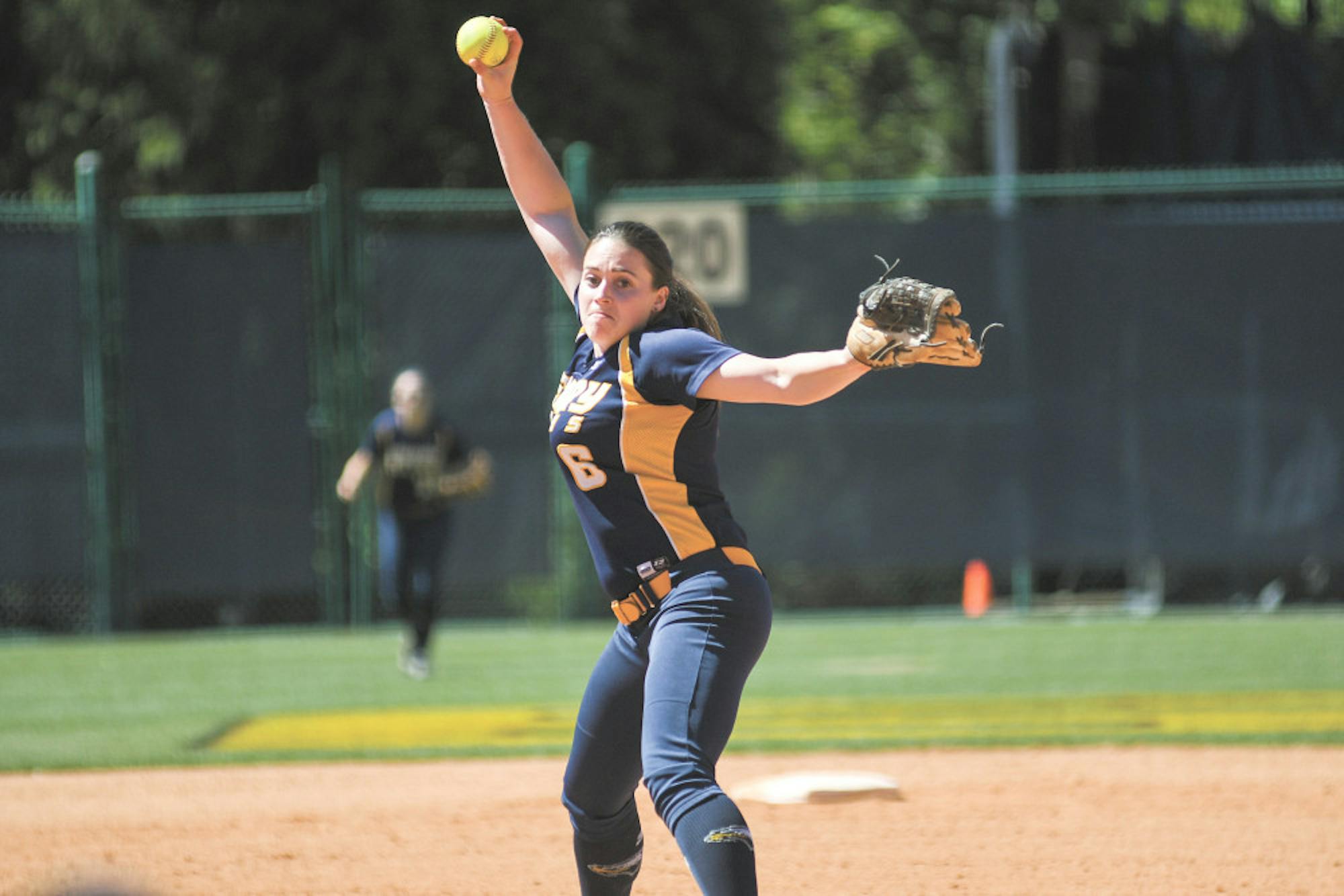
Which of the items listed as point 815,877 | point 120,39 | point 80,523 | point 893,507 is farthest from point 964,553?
point 120,39

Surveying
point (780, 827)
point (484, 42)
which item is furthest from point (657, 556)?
point (780, 827)

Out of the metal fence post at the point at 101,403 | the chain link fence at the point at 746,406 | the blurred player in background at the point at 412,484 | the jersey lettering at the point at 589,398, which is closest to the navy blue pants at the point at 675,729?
the jersey lettering at the point at 589,398

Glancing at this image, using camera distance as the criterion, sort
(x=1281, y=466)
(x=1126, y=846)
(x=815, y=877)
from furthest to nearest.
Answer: (x=1281, y=466), (x=1126, y=846), (x=815, y=877)

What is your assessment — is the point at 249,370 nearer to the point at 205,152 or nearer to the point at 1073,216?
the point at 205,152

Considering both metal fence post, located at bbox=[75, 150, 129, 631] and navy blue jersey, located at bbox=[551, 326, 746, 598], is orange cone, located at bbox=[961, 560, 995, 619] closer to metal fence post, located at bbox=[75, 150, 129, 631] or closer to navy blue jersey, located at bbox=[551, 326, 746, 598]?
metal fence post, located at bbox=[75, 150, 129, 631]

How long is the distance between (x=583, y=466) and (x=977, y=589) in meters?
9.11

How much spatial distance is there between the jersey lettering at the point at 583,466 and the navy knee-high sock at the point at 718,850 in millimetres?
813

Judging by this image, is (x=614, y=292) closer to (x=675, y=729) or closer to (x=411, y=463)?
(x=675, y=729)

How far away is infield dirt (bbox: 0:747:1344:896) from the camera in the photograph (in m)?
5.40

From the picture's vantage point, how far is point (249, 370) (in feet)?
42.9

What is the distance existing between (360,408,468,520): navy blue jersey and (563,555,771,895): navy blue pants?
22.1ft

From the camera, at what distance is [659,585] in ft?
A: 12.9

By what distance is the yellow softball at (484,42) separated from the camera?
4.38m

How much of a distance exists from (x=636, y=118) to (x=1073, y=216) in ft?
15.3
